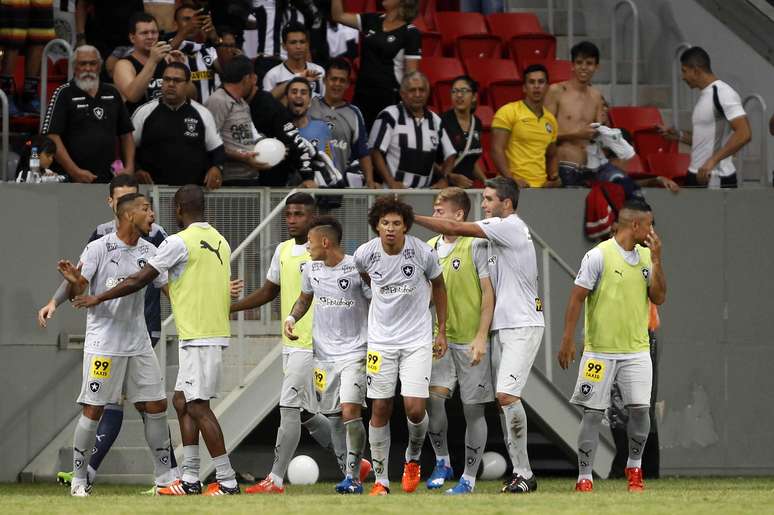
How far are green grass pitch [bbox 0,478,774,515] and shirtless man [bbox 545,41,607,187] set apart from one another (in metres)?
5.20

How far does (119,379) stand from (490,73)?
26.0 feet

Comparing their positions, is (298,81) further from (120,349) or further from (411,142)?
(120,349)

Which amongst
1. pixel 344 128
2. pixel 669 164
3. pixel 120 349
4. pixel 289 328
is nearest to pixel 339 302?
pixel 289 328

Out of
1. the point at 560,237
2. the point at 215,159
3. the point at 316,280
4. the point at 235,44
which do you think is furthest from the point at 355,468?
the point at 235,44

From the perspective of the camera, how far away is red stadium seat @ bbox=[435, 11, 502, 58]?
757 inches

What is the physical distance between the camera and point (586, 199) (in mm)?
16312

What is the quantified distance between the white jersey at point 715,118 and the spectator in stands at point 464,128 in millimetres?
2515

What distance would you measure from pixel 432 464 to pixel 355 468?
182 inches

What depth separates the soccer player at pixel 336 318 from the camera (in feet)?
39.8

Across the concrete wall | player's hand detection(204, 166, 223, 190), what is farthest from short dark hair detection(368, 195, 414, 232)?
the concrete wall

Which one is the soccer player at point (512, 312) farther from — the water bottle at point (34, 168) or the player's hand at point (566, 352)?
the water bottle at point (34, 168)

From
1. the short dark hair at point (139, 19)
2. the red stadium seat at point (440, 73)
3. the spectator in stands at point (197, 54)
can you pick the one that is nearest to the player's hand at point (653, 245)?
the spectator in stands at point (197, 54)

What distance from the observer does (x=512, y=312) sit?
12.2 meters

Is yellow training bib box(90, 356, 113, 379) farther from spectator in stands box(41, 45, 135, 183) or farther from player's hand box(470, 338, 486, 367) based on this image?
spectator in stands box(41, 45, 135, 183)
